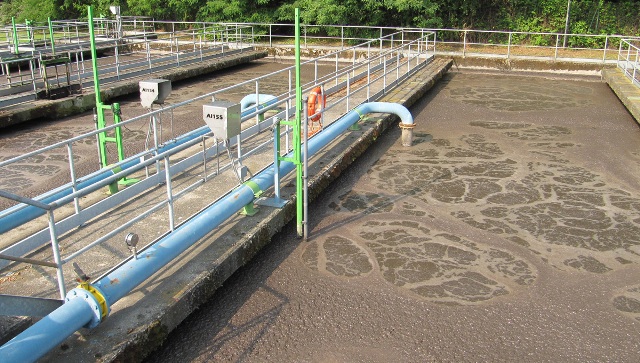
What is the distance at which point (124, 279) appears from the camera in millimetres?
4633

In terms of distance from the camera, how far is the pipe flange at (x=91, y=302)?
4281 mm

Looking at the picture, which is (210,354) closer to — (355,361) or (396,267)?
(355,361)

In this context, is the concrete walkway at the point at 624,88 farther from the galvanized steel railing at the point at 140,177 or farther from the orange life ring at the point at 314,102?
the orange life ring at the point at 314,102

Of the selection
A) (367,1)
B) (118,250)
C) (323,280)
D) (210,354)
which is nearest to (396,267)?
(323,280)

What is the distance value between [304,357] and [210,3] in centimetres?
2657

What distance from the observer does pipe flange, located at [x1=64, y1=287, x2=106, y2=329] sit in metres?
4.28

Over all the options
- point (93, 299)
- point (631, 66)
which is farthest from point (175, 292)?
point (631, 66)

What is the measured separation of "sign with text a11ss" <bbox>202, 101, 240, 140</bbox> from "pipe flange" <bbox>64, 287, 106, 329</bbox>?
7.57 ft

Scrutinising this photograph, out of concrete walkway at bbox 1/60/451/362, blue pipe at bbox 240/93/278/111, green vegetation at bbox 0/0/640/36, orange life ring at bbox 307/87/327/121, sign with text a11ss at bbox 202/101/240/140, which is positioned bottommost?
concrete walkway at bbox 1/60/451/362

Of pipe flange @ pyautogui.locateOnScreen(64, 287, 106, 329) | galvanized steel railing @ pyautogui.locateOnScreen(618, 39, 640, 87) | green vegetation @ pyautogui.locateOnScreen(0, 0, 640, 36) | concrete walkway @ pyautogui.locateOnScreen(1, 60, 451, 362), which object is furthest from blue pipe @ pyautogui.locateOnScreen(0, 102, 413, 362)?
green vegetation @ pyautogui.locateOnScreen(0, 0, 640, 36)

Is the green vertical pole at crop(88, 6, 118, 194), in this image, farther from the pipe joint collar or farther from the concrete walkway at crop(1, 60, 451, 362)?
the pipe joint collar

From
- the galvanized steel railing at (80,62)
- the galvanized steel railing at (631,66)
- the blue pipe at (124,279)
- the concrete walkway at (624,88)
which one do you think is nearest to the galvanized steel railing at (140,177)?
the blue pipe at (124,279)

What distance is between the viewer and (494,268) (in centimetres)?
632

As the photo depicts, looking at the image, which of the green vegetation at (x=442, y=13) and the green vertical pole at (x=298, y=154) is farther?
the green vegetation at (x=442, y=13)
